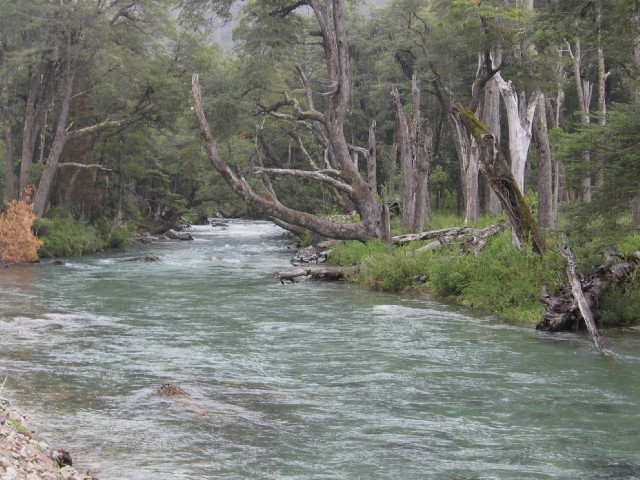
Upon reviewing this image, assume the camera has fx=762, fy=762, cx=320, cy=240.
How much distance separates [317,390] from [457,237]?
41.7 ft

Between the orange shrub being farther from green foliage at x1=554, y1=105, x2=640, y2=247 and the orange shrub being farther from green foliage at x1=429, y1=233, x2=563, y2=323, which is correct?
green foliage at x1=554, y1=105, x2=640, y2=247

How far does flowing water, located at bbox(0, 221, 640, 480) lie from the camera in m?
6.90

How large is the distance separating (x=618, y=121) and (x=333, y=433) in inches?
263

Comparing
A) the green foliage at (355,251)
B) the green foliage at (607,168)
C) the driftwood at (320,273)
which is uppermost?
the green foliage at (607,168)

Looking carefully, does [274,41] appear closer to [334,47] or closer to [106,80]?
[334,47]

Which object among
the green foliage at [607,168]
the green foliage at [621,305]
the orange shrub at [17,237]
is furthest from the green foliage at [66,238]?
the green foliage at [607,168]

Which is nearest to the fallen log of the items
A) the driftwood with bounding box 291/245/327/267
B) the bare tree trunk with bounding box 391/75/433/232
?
the bare tree trunk with bounding box 391/75/433/232

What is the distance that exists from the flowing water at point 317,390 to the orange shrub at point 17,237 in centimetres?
997

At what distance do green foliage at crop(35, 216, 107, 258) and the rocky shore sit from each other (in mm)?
→ 25432

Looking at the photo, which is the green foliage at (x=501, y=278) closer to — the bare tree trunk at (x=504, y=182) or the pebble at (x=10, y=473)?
the bare tree trunk at (x=504, y=182)

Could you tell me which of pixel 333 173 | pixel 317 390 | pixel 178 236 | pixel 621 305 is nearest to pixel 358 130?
pixel 178 236

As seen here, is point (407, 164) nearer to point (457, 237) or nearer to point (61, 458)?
point (457, 237)

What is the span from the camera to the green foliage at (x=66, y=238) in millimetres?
31094

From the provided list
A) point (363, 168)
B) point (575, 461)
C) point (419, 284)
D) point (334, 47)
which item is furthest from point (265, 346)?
point (363, 168)
